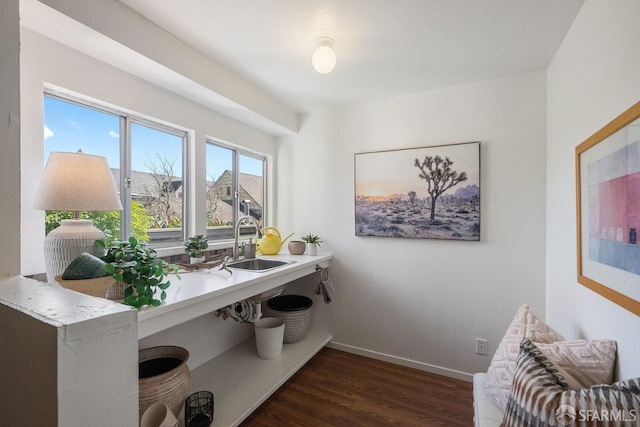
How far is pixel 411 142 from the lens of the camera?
7.59ft

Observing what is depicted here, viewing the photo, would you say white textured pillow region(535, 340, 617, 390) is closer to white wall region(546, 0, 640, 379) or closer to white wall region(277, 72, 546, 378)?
white wall region(546, 0, 640, 379)

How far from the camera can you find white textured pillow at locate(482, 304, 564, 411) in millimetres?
1181

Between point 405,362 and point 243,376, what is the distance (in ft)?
4.29

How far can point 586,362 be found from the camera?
0.99 meters

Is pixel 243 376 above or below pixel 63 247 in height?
below

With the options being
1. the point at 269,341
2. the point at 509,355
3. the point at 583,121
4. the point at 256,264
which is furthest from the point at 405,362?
the point at 583,121

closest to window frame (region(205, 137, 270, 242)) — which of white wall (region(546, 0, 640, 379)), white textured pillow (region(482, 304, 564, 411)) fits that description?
white textured pillow (region(482, 304, 564, 411))

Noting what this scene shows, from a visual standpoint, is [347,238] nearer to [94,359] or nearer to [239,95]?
[239,95]

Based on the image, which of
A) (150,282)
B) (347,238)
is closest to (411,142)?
(347,238)

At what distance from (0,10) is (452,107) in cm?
241

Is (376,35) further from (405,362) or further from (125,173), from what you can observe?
(405,362)

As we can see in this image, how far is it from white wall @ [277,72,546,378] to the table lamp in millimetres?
1781

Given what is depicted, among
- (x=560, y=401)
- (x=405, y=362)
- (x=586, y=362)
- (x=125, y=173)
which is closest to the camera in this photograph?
(x=560, y=401)

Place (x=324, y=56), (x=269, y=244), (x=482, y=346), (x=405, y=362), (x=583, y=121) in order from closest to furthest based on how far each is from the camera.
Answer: (x=583, y=121), (x=324, y=56), (x=482, y=346), (x=405, y=362), (x=269, y=244)
